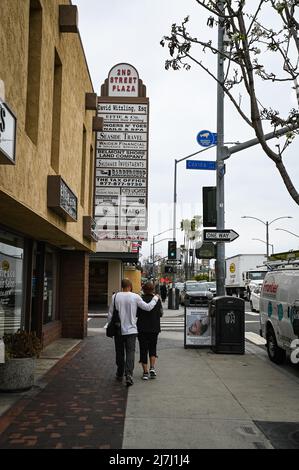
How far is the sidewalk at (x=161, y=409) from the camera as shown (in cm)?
548

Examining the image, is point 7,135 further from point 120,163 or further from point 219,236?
point 120,163

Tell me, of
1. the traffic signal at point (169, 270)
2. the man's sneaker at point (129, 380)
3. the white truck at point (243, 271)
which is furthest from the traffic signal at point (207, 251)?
the white truck at point (243, 271)

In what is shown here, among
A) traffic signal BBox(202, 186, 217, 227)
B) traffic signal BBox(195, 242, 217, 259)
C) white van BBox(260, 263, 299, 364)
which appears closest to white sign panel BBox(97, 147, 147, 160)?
traffic signal BBox(202, 186, 217, 227)

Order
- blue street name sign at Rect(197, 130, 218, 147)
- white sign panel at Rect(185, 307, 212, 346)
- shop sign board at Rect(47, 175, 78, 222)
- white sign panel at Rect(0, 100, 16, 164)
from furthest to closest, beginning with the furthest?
blue street name sign at Rect(197, 130, 218, 147), white sign panel at Rect(185, 307, 212, 346), shop sign board at Rect(47, 175, 78, 222), white sign panel at Rect(0, 100, 16, 164)

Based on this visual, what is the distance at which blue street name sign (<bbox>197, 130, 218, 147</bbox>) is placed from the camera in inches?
538

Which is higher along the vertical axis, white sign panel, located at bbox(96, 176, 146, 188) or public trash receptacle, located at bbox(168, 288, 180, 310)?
white sign panel, located at bbox(96, 176, 146, 188)

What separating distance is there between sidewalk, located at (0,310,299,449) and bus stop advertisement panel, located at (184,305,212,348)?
1.83 metres

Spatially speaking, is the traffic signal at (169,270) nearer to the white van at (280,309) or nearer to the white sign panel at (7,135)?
the white van at (280,309)

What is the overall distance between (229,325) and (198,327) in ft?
3.36

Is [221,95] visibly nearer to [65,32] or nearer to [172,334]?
[65,32]

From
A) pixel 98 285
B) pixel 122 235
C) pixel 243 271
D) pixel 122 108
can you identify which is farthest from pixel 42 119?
pixel 243 271

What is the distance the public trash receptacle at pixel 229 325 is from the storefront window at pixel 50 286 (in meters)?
4.29

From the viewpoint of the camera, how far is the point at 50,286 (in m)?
13.7

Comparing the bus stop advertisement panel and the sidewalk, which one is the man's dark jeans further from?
the bus stop advertisement panel
